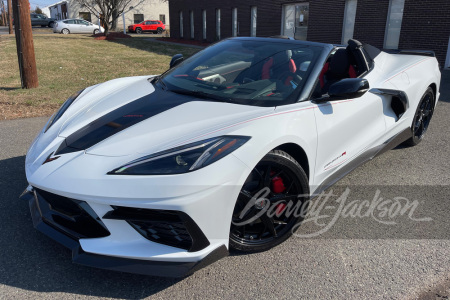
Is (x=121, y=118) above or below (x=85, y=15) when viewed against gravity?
below

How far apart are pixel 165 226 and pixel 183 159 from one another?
15.2 inches


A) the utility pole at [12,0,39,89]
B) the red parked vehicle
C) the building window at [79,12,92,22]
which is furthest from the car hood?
the building window at [79,12,92,22]

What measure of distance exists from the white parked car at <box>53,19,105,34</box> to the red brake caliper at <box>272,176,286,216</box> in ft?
130

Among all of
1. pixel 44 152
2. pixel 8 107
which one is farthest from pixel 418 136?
pixel 8 107

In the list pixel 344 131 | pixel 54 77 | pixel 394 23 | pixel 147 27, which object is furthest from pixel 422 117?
pixel 147 27

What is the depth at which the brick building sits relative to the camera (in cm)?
1198

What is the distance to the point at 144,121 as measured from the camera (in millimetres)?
2580

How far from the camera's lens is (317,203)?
330cm

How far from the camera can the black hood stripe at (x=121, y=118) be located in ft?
8.17

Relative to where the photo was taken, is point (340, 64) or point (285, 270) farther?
point (340, 64)

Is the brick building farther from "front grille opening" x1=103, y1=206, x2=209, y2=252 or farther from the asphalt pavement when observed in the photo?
"front grille opening" x1=103, y1=206, x2=209, y2=252

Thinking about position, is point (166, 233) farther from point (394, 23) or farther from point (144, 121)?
point (394, 23)

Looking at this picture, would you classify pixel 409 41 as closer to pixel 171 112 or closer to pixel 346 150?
pixel 346 150

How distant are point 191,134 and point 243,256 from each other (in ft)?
3.05
